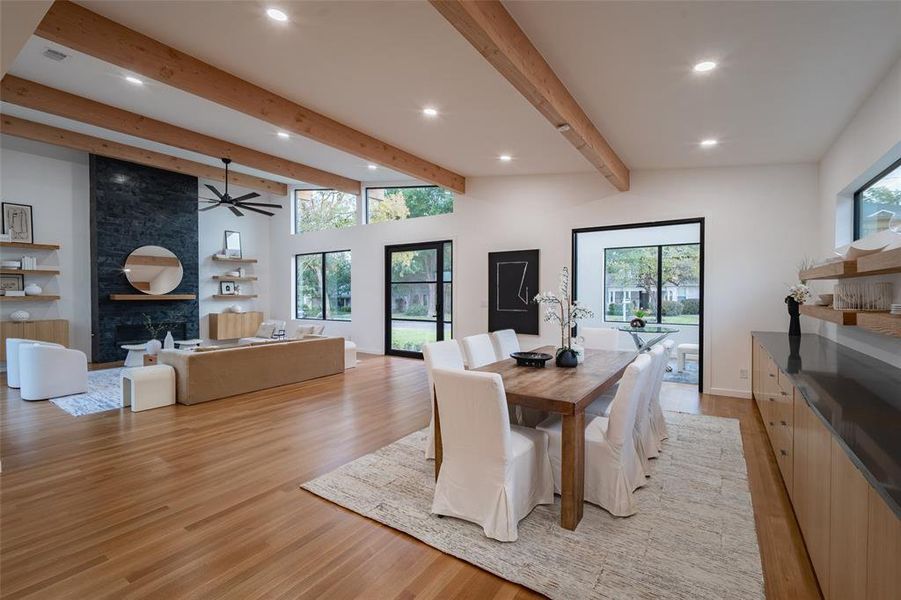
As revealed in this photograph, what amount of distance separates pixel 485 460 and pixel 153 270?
8.50 meters

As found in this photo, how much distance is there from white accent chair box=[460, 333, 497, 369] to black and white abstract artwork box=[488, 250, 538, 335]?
103 inches

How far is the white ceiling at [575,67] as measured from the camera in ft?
8.05

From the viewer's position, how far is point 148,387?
15.1ft

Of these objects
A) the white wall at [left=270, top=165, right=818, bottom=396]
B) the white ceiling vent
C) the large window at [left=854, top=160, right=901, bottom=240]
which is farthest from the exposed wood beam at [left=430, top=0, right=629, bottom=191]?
the white ceiling vent

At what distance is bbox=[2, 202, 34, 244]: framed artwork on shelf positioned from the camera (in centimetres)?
677

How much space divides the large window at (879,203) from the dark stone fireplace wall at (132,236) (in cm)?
1014

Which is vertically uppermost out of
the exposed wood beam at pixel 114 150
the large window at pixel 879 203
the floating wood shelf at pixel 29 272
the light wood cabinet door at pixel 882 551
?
the exposed wood beam at pixel 114 150

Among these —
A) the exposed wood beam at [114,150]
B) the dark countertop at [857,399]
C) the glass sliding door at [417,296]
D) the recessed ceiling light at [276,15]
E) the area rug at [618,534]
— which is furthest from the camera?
the glass sliding door at [417,296]

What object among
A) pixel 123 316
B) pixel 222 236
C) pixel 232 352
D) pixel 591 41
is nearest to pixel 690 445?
Answer: pixel 591 41

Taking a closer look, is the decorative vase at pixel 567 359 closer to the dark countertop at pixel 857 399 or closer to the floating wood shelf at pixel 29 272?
the dark countertop at pixel 857 399

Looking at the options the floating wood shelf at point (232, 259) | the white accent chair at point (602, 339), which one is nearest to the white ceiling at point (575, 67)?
the white accent chair at point (602, 339)

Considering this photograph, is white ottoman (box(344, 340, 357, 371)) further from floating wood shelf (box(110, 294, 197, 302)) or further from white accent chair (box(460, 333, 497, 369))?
floating wood shelf (box(110, 294, 197, 302))

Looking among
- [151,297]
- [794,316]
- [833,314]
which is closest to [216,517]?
[833,314]

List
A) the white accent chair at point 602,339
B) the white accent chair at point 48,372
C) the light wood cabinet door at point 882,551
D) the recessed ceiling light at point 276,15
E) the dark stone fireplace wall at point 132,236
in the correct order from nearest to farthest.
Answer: the light wood cabinet door at point 882,551 < the recessed ceiling light at point 276,15 < the white accent chair at point 602,339 < the white accent chair at point 48,372 < the dark stone fireplace wall at point 132,236
